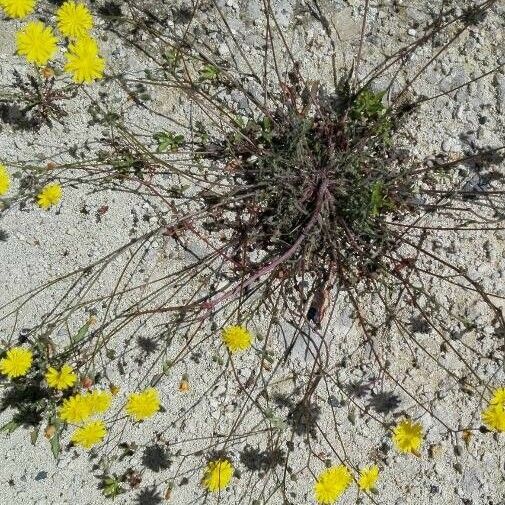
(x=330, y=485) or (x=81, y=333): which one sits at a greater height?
(x=81, y=333)

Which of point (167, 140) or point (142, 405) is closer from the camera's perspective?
point (142, 405)

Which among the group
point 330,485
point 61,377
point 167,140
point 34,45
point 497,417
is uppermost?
point 34,45

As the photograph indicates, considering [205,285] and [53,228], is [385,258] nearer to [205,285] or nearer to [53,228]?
[205,285]

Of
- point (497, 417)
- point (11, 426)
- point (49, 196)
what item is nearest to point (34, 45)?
point (49, 196)

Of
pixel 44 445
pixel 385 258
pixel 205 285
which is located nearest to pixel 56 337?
pixel 44 445

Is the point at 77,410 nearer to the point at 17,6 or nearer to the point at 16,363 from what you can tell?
the point at 16,363

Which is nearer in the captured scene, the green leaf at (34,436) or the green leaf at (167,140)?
the green leaf at (34,436)

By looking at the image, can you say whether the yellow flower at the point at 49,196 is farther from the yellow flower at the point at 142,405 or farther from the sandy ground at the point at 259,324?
the yellow flower at the point at 142,405

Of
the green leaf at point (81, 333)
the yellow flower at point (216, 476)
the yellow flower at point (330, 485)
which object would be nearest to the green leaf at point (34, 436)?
the green leaf at point (81, 333)

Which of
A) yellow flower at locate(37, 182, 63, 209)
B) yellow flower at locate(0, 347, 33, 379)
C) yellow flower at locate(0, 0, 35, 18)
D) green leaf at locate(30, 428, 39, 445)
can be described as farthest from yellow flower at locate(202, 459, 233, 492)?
yellow flower at locate(0, 0, 35, 18)
